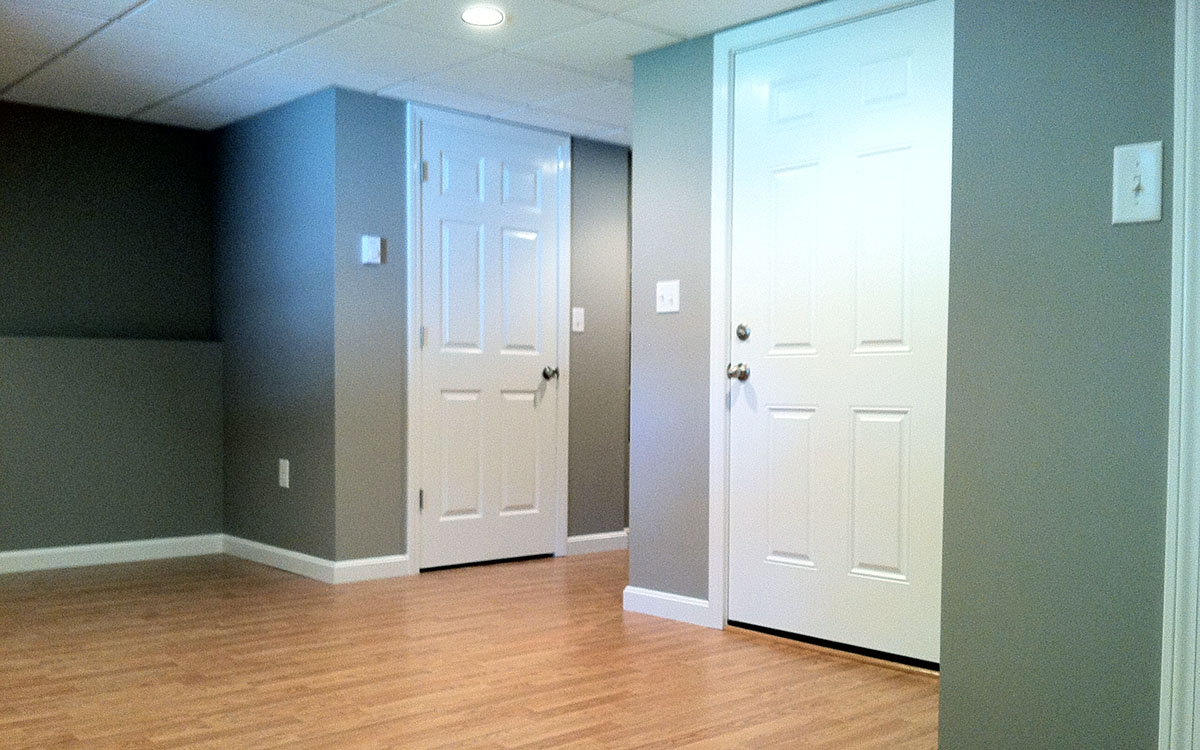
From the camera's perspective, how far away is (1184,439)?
1371 mm

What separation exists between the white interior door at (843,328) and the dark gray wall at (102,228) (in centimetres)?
309

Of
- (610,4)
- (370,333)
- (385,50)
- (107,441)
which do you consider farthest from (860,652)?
(107,441)

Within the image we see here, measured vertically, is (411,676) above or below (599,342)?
below

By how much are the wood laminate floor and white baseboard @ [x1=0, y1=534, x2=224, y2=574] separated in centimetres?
35

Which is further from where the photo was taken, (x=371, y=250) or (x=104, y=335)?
(x=104, y=335)

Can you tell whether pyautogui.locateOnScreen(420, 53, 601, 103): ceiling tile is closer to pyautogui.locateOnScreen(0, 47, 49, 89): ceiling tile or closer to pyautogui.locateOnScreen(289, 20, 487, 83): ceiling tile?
pyautogui.locateOnScreen(289, 20, 487, 83): ceiling tile

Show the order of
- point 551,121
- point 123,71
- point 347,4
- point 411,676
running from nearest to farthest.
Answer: point 411,676 → point 347,4 → point 123,71 → point 551,121

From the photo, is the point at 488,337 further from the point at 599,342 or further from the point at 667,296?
the point at 667,296

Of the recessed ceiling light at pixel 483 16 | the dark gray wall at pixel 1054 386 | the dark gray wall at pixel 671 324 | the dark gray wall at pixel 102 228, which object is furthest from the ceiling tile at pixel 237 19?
the dark gray wall at pixel 1054 386

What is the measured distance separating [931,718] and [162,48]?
3440 millimetres

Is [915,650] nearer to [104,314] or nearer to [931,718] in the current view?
[931,718]

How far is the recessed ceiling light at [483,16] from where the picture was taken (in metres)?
3.25

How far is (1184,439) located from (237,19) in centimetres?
314

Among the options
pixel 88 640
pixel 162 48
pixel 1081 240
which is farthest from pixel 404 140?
pixel 1081 240
